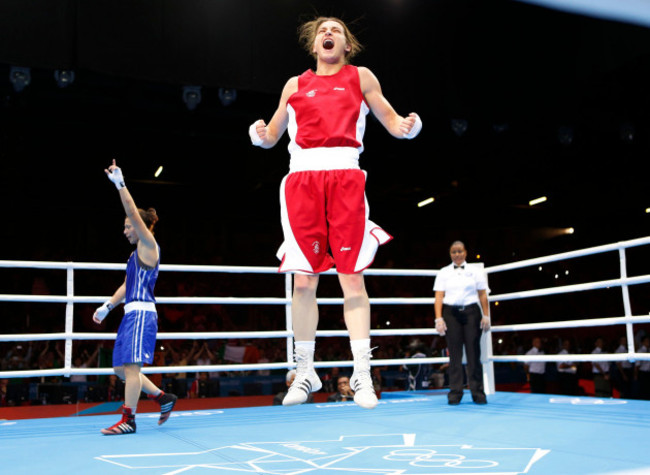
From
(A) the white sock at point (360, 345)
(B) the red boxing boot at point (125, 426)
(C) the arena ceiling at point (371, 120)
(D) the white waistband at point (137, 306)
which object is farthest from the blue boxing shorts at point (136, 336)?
(C) the arena ceiling at point (371, 120)

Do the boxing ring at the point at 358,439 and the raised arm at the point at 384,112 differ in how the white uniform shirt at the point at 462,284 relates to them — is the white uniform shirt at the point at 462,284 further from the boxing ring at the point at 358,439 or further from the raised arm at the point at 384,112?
the raised arm at the point at 384,112

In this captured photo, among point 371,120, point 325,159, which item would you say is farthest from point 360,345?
point 371,120

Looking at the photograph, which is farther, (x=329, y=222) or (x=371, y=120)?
(x=371, y=120)

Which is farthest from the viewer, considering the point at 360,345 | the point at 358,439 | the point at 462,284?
the point at 462,284

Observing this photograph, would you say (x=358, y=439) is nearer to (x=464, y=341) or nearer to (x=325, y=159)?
(x=325, y=159)

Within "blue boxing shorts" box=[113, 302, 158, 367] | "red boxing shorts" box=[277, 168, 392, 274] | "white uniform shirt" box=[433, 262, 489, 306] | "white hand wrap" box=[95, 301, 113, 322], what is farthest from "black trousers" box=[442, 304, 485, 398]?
"red boxing shorts" box=[277, 168, 392, 274]

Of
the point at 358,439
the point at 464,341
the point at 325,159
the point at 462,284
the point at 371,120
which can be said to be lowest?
the point at 358,439

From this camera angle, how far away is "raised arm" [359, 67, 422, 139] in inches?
91.1

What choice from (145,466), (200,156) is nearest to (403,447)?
(145,466)

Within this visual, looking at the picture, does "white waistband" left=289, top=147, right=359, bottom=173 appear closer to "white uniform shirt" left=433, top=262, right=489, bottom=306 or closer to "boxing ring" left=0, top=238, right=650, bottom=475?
"boxing ring" left=0, top=238, right=650, bottom=475

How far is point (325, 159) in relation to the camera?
2.27m

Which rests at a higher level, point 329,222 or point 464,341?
point 329,222

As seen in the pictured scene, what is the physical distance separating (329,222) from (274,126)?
483mm

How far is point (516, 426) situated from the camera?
10.9ft
